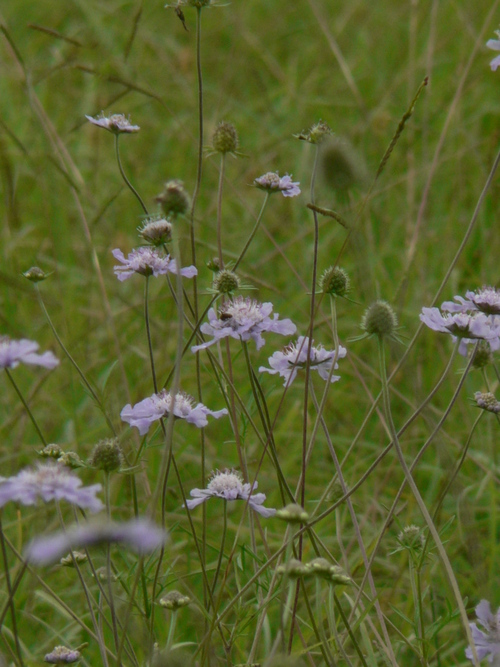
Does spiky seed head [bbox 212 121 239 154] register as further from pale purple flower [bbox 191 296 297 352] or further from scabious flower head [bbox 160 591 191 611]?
scabious flower head [bbox 160 591 191 611]

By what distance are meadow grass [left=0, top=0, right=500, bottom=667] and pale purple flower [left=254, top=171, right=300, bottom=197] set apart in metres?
0.07

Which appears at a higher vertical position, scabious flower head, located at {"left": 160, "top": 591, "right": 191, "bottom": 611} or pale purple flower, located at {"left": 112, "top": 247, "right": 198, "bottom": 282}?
pale purple flower, located at {"left": 112, "top": 247, "right": 198, "bottom": 282}

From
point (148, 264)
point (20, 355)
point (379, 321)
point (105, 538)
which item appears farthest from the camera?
point (148, 264)

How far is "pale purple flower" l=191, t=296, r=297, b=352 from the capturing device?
88cm

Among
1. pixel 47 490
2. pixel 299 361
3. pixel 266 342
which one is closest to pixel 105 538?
pixel 47 490

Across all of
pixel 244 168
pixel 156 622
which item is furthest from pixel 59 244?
pixel 156 622

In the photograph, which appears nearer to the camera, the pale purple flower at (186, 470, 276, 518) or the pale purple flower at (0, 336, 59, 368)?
the pale purple flower at (0, 336, 59, 368)

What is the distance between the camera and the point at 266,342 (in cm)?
186

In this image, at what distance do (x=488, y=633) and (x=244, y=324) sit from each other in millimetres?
414

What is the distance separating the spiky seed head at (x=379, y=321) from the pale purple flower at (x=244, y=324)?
9 centimetres

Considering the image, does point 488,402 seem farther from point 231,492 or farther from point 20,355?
point 20,355

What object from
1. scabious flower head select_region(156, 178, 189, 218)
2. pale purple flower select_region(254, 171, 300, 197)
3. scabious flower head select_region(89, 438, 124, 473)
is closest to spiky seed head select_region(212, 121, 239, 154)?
pale purple flower select_region(254, 171, 300, 197)

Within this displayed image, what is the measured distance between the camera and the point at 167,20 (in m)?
3.48

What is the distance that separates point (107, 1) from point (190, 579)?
280cm
